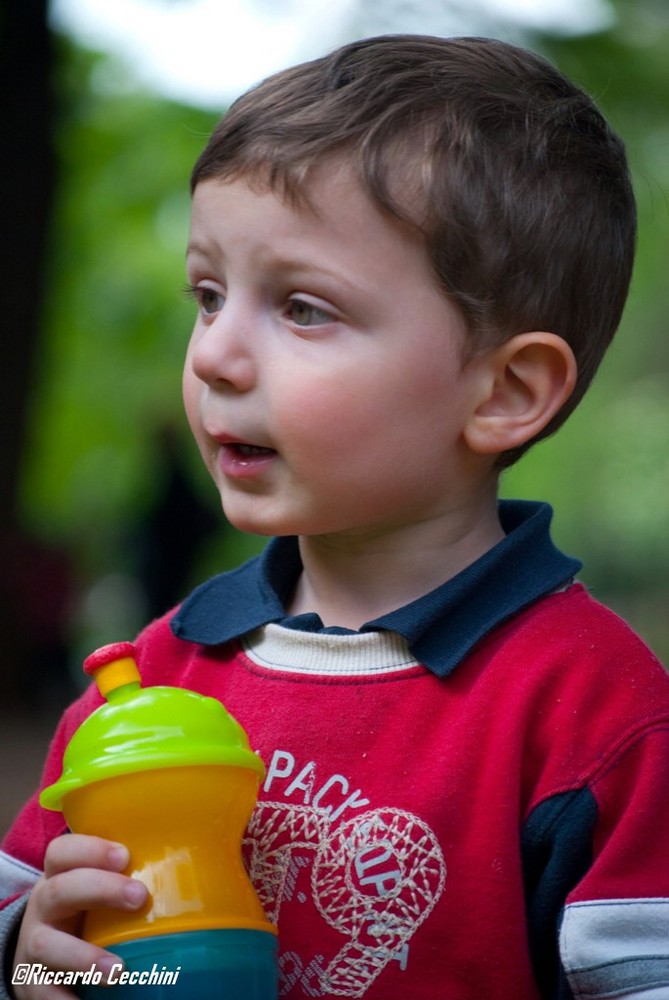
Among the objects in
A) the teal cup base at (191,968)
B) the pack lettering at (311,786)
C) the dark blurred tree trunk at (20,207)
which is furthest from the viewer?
the dark blurred tree trunk at (20,207)

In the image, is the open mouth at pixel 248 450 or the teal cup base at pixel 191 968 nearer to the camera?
the teal cup base at pixel 191 968

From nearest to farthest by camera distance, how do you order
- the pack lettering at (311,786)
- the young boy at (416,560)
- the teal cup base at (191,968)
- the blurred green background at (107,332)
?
the teal cup base at (191,968) → the young boy at (416,560) → the pack lettering at (311,786) → the blurred green background at (107,332)

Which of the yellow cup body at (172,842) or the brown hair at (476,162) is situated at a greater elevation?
the brown hair at (476,162)

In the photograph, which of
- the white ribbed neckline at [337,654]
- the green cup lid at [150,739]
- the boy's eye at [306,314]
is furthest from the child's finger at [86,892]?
the boy's eye at [306,314]

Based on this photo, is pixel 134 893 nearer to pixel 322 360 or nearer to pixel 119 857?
pixel 119 857

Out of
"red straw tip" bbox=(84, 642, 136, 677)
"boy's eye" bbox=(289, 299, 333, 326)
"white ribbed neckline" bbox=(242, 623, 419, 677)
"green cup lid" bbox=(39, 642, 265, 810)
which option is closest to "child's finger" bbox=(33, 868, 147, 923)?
"green cup lid" bbox=(39, 642, 265, 810)

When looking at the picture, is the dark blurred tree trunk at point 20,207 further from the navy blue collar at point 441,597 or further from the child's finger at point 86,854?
the child's finger at point 86,854

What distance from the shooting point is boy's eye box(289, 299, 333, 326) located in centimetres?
229

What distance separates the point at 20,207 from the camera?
33.0ft

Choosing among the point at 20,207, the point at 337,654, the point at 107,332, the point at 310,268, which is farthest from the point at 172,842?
the point at 107,332

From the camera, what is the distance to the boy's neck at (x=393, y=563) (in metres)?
2.47

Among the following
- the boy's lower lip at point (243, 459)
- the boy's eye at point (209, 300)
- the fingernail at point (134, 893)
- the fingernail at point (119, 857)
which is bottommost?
the fingernail at point (134, 893)

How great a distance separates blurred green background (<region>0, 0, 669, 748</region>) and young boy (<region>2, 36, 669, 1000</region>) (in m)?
0.80

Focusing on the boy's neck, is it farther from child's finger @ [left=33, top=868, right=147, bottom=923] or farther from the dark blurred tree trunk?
the dark blurred tree trunk
